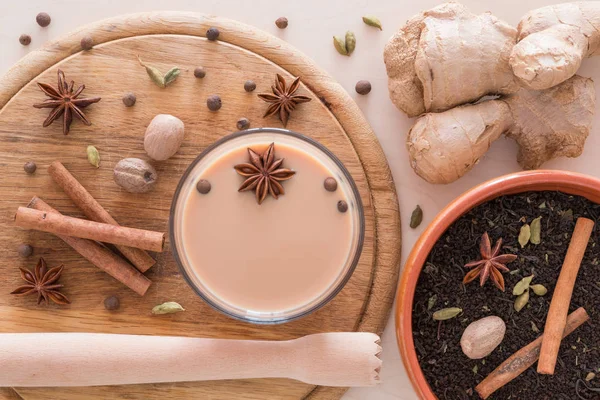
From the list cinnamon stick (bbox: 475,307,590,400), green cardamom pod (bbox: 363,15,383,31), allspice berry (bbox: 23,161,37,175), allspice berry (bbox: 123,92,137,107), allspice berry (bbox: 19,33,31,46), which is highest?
allspice berry (bbox: 19,33,31,46)

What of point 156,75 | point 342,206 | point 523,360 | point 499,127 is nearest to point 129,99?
point 156,75

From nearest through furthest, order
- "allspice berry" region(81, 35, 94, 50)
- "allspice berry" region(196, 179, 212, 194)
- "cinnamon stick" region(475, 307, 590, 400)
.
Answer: "allspice berry" region(196, 179, 212, 194)
"cinnamon stick" region(475, 307, 590, 400)
"allspice berry" region(81, 35, 94, 50)

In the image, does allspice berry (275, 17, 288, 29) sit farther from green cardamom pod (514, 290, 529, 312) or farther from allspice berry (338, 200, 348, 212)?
green cardamom pod (514, 290, 529, 312)

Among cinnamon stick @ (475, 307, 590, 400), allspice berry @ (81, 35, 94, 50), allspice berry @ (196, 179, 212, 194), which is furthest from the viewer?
allspice berry @ (81, 35, 94, 50)

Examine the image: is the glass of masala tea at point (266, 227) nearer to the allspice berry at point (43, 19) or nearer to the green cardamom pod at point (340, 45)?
the green cardamom pod at point (340, 45)

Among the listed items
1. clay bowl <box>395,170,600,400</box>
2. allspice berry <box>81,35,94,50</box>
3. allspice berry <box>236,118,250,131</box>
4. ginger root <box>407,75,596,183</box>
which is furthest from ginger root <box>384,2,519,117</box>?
allspice berry <box>81,35,94,50</box>

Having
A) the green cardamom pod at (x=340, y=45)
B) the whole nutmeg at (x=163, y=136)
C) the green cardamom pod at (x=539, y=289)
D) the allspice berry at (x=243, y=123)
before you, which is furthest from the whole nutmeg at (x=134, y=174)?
the green cardamom pod at (x=539, y=289)

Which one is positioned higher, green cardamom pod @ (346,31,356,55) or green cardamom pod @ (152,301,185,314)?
green cardamom pod @ (346,31,356,55)
